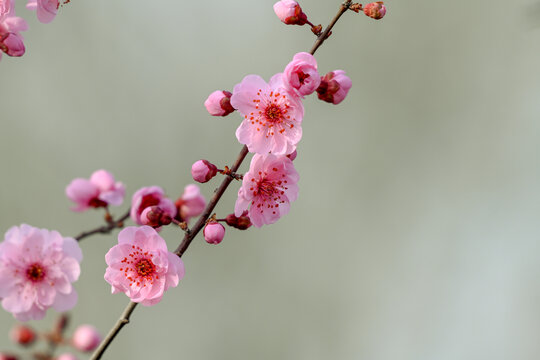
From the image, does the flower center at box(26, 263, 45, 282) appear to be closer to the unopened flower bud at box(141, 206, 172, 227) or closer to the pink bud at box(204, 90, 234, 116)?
the unopened flower bud at box(141, 206, 172, 227)

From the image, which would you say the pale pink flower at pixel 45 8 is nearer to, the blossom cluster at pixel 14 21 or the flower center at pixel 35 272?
the blossom cluster at pixel 14 21

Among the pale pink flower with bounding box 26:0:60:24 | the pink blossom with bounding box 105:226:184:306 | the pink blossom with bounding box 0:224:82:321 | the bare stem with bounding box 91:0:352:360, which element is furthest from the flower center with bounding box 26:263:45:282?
the pale pink flower with bounding box 26:0:60:24

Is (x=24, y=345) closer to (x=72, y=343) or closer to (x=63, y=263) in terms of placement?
(x=72, y=343)

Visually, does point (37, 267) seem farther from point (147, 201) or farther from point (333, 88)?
point (333, 88)

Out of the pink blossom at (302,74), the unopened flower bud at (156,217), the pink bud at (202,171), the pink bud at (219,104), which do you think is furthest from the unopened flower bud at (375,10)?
the unopened flower bud at (156,217)

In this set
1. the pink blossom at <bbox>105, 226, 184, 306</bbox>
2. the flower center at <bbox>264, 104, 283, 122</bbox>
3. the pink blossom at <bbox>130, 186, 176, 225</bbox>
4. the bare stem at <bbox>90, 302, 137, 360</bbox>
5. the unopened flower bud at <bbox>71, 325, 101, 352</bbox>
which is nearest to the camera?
the bare stem at <bbox>90, 302, 137, 360</bbox>

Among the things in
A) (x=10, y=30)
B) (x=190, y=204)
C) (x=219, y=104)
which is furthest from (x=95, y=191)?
(x=219, y=104)

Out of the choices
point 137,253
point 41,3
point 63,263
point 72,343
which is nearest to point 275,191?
point 137,253
